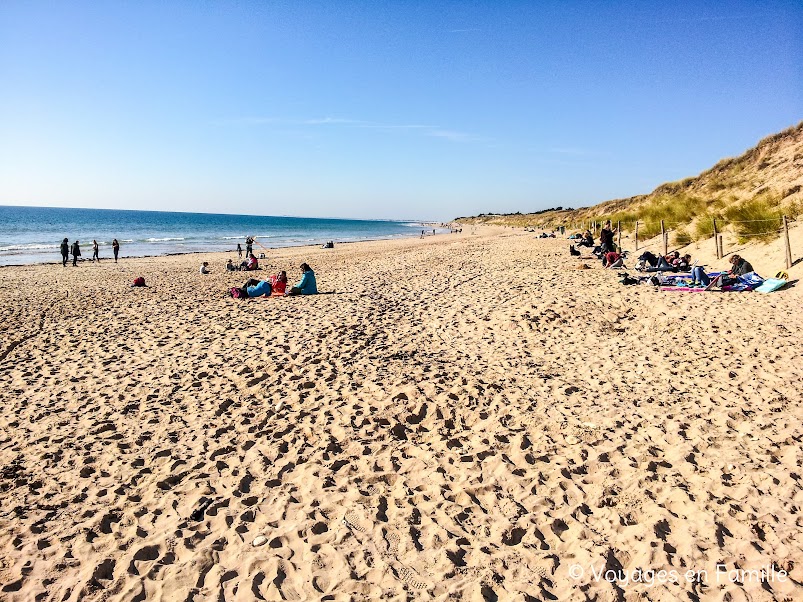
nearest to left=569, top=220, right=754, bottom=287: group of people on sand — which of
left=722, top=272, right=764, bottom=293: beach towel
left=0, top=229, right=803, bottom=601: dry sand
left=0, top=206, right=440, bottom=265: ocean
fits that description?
left=722, top=272, right=764, bottom=293: beach towel

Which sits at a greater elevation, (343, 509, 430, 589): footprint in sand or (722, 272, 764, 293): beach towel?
(722, 272, 764, 293): beach towel

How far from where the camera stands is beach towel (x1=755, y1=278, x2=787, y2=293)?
10.4m

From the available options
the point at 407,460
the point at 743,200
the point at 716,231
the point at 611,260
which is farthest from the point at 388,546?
the point at 743,200

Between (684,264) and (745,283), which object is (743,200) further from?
(745,283)

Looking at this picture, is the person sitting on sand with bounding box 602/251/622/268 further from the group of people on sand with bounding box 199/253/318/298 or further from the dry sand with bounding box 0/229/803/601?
the group of people on sand with bounding box 199/253/318/298

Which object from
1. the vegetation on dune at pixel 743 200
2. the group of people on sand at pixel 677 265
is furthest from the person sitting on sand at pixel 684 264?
the vegetation on dune at pixel 743 200

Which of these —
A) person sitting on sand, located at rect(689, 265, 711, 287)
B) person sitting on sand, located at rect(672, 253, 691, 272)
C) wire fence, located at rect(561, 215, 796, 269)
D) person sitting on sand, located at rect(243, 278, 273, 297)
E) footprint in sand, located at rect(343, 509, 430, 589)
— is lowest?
footprint in sand, located at rect(343, 509, 430, 589)

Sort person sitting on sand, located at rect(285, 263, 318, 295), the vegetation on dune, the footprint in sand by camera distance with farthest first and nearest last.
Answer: the vegetation on dune, person sitting on sand, located at rect(285, 263, 318, 295), the footprint in sand

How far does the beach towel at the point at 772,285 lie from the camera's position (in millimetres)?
10422

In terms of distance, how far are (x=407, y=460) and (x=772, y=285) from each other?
34.4 ft

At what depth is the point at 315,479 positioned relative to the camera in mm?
4086

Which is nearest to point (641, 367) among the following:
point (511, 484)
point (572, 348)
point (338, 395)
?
point (572, 348)

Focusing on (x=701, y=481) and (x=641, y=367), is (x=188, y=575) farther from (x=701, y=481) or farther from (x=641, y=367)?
(x=641, y=367)

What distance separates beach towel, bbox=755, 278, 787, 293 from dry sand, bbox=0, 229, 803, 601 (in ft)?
5.19
